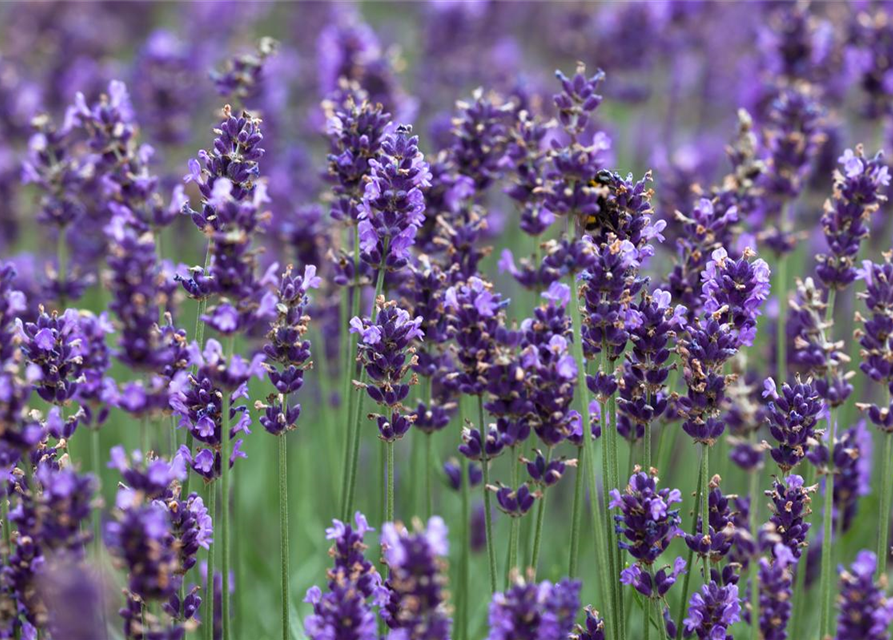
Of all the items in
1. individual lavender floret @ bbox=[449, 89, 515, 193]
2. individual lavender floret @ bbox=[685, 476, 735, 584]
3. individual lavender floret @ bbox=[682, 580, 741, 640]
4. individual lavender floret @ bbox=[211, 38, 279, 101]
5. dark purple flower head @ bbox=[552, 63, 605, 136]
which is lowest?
individual lavender floret @ bbox=[682, 580, 741, 640]

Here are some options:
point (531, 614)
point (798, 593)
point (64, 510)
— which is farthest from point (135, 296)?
point (798, 593)

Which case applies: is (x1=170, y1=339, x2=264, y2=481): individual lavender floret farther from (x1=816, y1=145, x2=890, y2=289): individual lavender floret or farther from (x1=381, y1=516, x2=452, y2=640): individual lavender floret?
(x1=816, y1=145, x2=890, y2=289): individual lavender floret

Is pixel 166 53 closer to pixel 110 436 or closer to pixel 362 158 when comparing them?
pixel 110 436

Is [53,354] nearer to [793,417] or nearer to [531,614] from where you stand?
[531,614]

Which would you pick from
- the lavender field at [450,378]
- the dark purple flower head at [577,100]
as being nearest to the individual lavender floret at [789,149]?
the lavender field at [450,378]

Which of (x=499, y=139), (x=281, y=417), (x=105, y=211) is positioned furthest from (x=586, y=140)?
(x=281, y=417)

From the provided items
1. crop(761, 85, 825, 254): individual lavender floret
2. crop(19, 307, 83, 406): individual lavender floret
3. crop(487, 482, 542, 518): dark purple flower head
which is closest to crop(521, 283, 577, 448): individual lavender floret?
crop(487, 482, 542, 518): dark purple flower head
